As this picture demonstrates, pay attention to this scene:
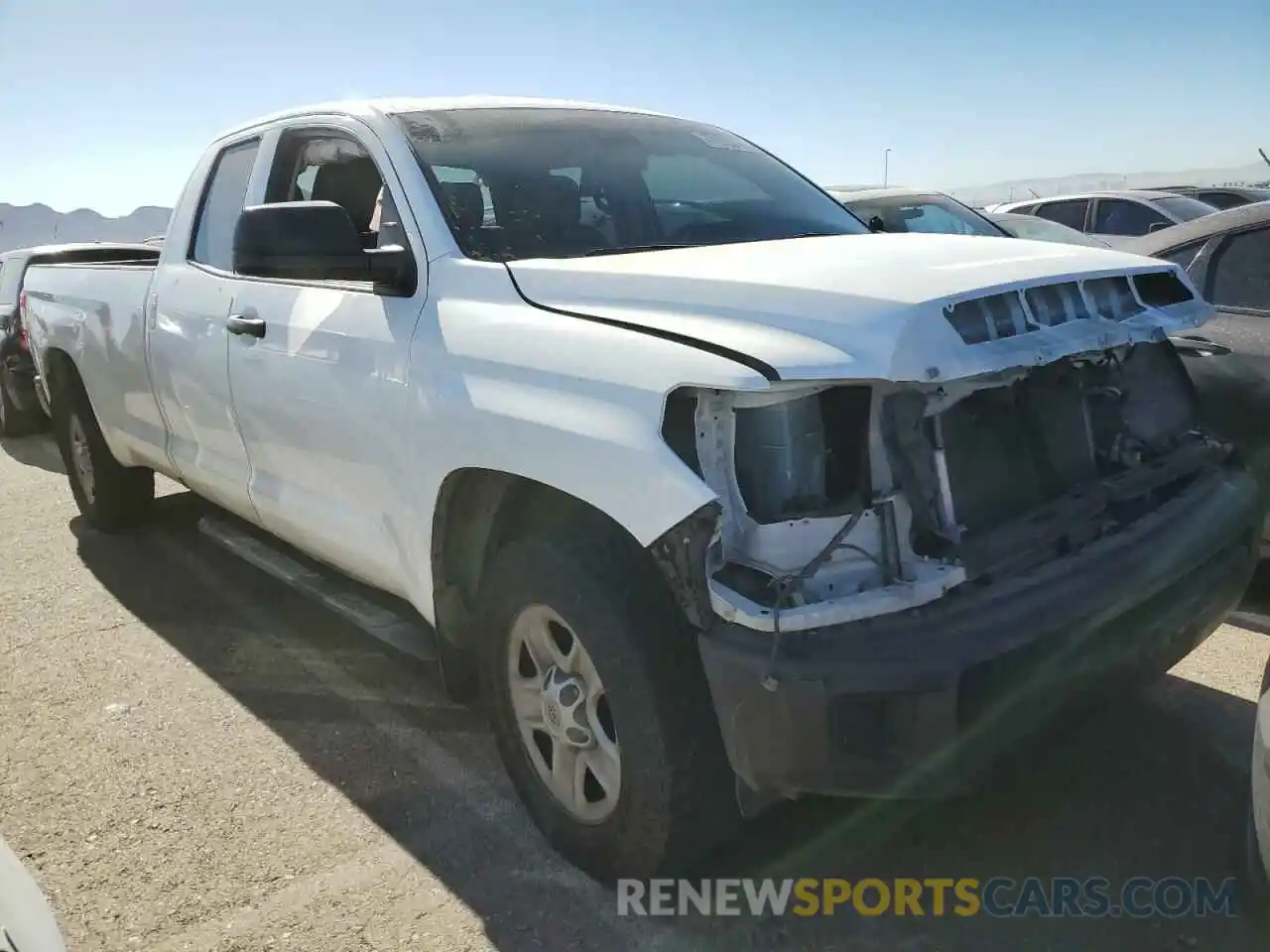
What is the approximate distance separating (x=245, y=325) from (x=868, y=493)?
2.34 m

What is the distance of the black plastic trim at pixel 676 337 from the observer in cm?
205

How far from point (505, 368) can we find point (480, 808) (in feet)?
4.29

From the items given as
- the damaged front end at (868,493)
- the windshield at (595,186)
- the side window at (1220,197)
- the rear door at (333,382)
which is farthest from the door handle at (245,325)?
the side window at (1220,197)

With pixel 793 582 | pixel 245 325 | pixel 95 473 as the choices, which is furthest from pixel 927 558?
pixel 95 473

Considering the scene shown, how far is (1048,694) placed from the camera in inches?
84.3

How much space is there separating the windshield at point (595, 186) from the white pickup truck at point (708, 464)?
0.05 ft

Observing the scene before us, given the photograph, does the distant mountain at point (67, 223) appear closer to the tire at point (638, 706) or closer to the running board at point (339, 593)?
the running board at point (339, 593)

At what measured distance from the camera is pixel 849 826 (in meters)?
2.87

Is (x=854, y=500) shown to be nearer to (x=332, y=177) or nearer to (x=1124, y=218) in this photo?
(x=332, y=177)

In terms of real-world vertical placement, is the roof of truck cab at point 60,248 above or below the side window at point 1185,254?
below

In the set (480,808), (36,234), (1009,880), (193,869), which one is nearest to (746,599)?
(1009,880)

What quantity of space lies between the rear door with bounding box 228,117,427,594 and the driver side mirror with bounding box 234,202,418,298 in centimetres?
6

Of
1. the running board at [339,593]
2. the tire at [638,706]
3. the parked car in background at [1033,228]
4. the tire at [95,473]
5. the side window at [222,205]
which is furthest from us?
the parked car in background at [1033,228]

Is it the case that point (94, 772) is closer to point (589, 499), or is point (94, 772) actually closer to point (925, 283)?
point (589, 499)
